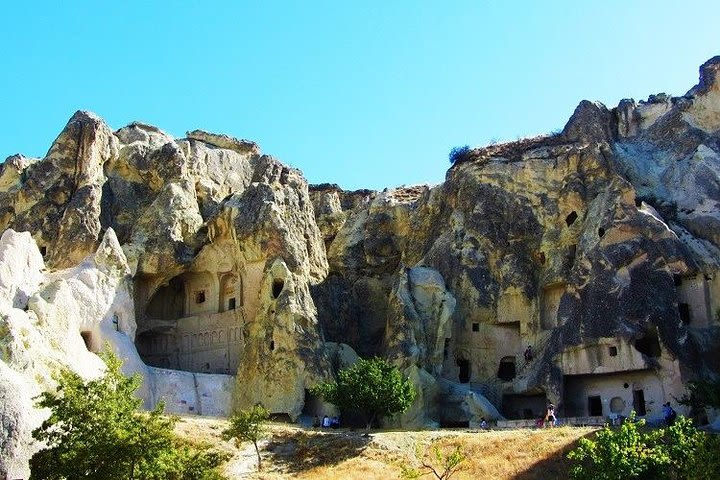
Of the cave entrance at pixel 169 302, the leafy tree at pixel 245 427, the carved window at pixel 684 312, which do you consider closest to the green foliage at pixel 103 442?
the leafy tree at pixel 245 427

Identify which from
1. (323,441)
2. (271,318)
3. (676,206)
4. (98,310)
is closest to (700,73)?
(676,206)

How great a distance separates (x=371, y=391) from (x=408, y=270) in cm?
1126

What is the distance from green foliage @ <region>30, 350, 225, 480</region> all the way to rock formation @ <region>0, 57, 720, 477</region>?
1155 cm

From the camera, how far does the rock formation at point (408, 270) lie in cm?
4241

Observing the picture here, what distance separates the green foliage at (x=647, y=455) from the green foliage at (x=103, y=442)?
11.3 meters

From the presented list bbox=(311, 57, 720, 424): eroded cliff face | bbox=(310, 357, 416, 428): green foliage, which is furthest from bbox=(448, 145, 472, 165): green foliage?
bbox=(310, 357, 416, 428): green foliage

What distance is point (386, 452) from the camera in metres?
34.7

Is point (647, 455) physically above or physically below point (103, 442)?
below

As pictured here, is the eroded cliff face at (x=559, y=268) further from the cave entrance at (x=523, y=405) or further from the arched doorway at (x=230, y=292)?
the arched doorway at (x=230, y=292)

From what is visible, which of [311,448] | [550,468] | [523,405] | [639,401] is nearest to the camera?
[550,468]

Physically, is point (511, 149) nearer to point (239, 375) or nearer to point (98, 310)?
point (239, 375)

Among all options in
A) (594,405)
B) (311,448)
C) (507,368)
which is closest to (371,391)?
(311,448)

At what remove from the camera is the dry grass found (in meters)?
32.8

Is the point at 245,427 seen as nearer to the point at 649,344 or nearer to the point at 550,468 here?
the point at 550,468
